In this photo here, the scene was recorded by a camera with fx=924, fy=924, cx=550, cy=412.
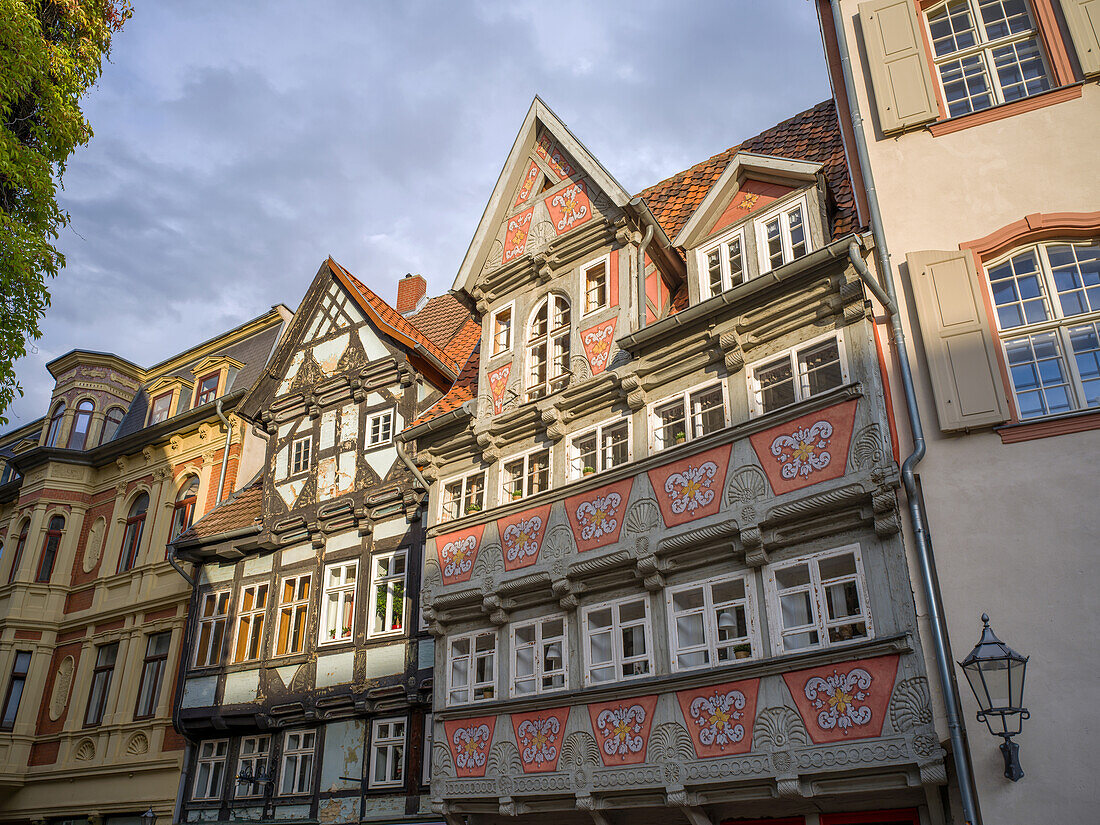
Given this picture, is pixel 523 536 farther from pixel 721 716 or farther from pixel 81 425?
pixel 81 425

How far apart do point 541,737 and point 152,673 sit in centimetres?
1260

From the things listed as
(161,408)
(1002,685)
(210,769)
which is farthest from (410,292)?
(1002,685)

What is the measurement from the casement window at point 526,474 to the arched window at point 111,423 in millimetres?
16446

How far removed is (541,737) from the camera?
13.2m

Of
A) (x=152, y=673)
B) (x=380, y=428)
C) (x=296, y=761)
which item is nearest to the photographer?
(x=296, y=761)

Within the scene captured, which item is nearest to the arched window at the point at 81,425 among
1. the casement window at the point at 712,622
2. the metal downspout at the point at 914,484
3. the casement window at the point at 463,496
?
the casement window at the point at 463,496

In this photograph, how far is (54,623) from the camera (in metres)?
24.5

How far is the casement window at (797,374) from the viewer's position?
11.8m

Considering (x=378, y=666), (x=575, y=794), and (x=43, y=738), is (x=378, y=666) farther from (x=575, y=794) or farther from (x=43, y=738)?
(x=43, y=738)

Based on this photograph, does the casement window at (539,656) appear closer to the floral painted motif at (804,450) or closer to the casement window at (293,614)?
the floral painted motif at (804,450)

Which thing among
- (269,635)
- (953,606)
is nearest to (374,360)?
(269,635)

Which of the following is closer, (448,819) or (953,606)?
(953,606)

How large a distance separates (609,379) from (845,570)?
4853 millimetres

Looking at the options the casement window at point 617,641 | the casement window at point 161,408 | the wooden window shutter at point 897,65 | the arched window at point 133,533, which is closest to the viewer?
the wooden window shutter at point 897,65
